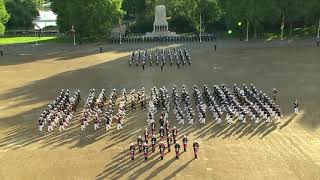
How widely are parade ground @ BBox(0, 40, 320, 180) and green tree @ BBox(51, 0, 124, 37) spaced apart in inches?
661

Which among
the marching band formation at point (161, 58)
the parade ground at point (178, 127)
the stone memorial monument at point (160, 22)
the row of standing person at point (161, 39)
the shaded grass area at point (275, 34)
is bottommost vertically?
the parade ground at point (178, 127)

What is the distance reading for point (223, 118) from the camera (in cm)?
2911

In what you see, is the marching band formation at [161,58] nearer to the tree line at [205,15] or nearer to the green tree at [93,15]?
the green tree at [93,15]

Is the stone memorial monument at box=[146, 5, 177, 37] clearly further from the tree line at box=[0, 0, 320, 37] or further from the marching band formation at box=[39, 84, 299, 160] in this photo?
the marching band formation at box=[39, 84, 299, 160]

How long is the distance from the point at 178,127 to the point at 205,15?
2031 inches

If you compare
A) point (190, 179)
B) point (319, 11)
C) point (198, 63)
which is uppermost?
point (319, 11)

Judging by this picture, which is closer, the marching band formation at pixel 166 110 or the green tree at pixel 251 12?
the marching band formation at pixel 166 110

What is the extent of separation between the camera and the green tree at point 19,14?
96062 mm

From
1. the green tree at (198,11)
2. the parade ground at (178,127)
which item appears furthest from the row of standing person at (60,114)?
the green tree at (198,11)

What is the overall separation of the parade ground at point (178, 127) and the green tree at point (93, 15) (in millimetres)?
16787

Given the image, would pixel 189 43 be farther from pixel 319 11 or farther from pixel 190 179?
pixel 190 179

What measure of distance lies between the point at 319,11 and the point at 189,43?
17.4 m

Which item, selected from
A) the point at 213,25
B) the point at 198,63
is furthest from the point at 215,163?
the point at 213,25

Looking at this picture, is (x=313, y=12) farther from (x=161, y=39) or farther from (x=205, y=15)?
(x=161, y=39)
